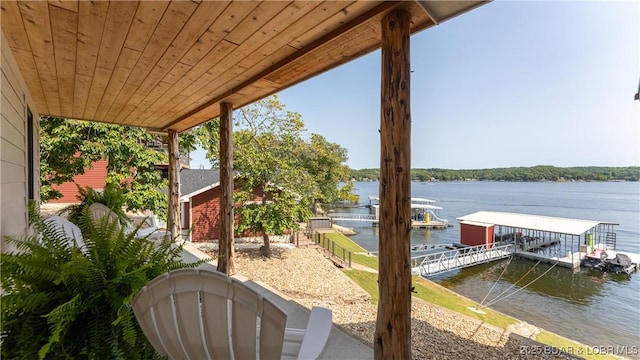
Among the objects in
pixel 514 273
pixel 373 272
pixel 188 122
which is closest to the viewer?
pixel 188 122

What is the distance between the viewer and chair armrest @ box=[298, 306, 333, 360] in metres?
1.09

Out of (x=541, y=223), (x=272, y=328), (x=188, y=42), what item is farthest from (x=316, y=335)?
(x=541, y=223)

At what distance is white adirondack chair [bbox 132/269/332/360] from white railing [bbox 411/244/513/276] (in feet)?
40.9

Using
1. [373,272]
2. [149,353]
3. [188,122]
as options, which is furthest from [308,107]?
[149,353]

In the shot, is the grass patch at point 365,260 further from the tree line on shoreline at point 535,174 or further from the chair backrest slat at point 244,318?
the tree line on shoreline at point 535,174

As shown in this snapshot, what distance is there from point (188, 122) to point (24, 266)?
432 centimetres

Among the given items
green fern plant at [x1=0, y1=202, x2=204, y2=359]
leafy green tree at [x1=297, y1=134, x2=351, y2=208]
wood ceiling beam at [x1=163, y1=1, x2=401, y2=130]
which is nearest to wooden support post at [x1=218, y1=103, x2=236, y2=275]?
wood ceiling beam at [x1=163, y1=1, x2=401, y2=130]

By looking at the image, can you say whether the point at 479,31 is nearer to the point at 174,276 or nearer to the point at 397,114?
the point at 397,114

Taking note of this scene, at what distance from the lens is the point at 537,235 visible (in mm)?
19641

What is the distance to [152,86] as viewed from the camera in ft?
10.3

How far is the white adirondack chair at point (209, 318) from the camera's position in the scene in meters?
0.86

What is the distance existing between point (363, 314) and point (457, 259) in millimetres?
11815

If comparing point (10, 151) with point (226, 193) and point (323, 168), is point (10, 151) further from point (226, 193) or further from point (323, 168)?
point (323, 168)

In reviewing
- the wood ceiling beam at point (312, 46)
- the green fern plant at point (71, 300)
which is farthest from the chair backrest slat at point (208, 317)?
the wood ceiling beam at point (312, 46)
